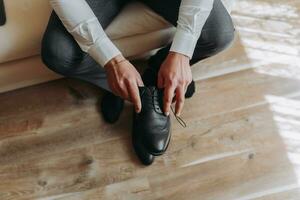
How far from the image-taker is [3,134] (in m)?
1.33

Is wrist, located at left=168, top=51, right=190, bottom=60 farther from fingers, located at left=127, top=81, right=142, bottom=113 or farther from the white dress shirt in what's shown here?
fingers, located at left=127, top=81, right=142, bottom=113

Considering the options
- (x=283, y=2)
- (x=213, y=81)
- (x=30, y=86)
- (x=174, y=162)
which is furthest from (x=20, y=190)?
(x=283, y=2)

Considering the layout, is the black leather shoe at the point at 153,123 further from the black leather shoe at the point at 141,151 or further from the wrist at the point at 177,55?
the wrist at the point at 177,55

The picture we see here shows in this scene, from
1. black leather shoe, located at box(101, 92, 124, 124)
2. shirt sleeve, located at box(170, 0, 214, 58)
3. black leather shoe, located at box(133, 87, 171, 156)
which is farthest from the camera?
black leather shoe, located at box(101, 92, 124, 124)

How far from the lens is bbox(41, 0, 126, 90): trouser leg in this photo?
109 centimetres

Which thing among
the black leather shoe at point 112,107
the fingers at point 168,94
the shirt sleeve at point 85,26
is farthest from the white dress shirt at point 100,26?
the black leather shoe at point 112,107

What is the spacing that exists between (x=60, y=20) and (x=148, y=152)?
0.50 metres

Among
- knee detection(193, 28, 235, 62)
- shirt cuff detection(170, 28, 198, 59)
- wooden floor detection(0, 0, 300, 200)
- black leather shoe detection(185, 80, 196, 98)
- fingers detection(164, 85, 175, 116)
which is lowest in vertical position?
wooden floor detection(0, 0, 300, 200)

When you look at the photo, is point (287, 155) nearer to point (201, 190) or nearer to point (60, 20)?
point (201, 190)

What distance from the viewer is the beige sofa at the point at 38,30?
1152mm

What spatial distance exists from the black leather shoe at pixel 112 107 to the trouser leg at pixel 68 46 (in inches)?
6.9

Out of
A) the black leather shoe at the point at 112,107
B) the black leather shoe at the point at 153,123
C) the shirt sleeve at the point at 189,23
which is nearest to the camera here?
the shirt sleeve at the point at 189,23

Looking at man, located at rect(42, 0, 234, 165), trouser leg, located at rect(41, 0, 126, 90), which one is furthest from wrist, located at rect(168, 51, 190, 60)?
trouser leg, located at rect(41, 0, 126, 90)

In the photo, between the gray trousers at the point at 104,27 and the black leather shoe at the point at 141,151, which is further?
the black leather shoe at the point at 141,151
